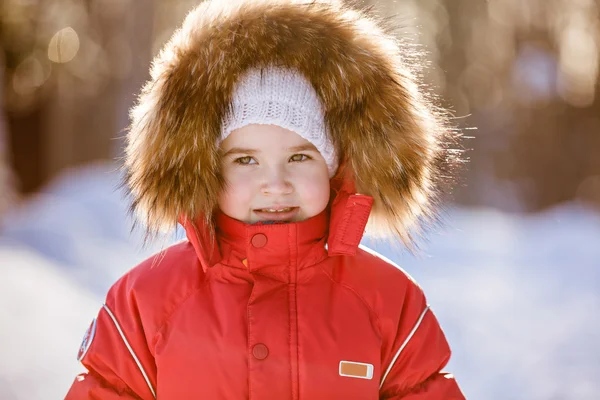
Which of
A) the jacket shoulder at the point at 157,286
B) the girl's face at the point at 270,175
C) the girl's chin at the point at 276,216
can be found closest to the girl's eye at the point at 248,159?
the girl's face at the point at 270,175

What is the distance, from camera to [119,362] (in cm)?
191

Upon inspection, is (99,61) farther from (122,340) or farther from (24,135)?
(122,340)

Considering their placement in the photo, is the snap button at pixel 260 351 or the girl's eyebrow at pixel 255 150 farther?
the girl's eyebrow at pixel 255 150

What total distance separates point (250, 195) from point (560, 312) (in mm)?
3089

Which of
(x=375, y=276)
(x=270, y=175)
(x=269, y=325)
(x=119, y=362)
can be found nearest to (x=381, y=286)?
(x=375, y=276)

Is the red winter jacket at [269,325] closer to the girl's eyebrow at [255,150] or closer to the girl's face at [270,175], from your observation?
the girl's face at [270,175]

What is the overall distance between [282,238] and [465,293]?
305 cm

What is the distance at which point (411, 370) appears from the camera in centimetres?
197

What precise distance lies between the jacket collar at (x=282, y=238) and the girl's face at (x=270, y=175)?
0.05 metres

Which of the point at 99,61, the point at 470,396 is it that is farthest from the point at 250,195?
the point at 99,61

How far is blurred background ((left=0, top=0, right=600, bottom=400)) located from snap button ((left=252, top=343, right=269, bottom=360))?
50 centimetres

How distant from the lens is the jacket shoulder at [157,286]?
193 centimetres

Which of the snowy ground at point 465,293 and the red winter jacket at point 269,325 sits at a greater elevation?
the red winter jacket at point 269,325

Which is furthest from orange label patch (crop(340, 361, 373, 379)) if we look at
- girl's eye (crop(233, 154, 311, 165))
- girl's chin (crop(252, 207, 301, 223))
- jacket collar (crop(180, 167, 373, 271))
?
girl's eye (crop(233, 154, 311, 165))
